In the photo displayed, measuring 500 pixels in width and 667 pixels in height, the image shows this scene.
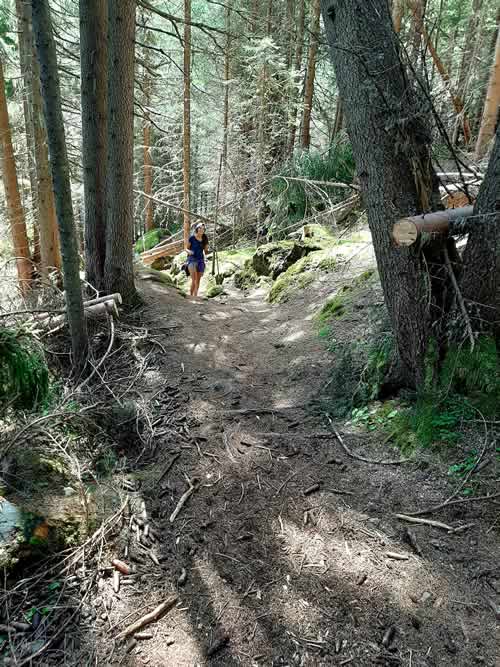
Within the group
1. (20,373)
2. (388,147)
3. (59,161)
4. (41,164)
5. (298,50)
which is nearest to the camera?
(20,373)

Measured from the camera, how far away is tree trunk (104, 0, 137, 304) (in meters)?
6.04

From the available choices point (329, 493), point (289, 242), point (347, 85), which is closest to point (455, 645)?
point (329, 493)

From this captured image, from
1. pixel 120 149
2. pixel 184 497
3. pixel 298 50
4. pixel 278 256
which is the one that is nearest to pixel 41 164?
pixel 120 149

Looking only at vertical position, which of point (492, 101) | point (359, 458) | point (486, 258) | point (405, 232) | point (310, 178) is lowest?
point (359, 458)

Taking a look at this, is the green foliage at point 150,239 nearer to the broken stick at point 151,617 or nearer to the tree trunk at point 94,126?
the tree trunk at point 94,126

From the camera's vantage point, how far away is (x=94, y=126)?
21.5 ft

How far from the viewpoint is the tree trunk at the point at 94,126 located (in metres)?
6.24

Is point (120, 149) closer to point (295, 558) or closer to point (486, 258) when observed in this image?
point (486, 258)

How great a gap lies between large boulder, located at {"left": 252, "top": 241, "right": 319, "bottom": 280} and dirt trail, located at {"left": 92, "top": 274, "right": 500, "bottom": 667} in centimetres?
706

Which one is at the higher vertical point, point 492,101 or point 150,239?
point 492,101

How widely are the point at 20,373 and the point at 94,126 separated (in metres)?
5.19

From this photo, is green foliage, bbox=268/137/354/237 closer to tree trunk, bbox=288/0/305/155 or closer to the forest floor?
tree trunk, bbox=288/0/305/155

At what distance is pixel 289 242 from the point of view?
37.8 feet

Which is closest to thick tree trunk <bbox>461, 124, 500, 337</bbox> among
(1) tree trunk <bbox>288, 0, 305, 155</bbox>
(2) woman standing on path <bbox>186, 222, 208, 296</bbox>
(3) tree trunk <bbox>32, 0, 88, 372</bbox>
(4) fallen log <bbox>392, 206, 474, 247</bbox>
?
(4) fallen log <bbox>392, 206, 474, 247</bbox>
